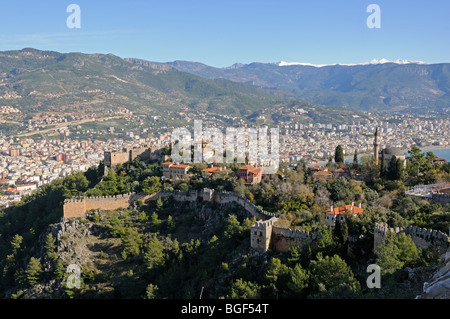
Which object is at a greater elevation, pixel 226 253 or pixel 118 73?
pixel 118 73

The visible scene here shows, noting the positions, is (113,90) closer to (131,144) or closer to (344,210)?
(131,144)

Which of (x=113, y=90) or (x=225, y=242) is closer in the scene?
(x=225, y=242)

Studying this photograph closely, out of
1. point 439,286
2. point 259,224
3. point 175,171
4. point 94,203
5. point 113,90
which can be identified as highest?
point 113,90

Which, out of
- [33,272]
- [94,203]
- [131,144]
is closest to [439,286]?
[33,272]

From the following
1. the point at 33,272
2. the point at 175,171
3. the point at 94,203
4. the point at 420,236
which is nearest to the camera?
the point at 420,236

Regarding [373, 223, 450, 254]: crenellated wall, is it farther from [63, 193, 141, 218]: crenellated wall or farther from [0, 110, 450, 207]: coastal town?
[0, 110, 450, 207]: coastal town

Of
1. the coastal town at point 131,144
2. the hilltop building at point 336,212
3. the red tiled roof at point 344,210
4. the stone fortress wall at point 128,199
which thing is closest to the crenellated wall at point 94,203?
the stone fortress wall at point 128,199

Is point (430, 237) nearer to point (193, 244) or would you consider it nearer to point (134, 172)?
point (193, 244)

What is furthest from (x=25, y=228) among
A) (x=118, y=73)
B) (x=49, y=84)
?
(x=118, y=73)
